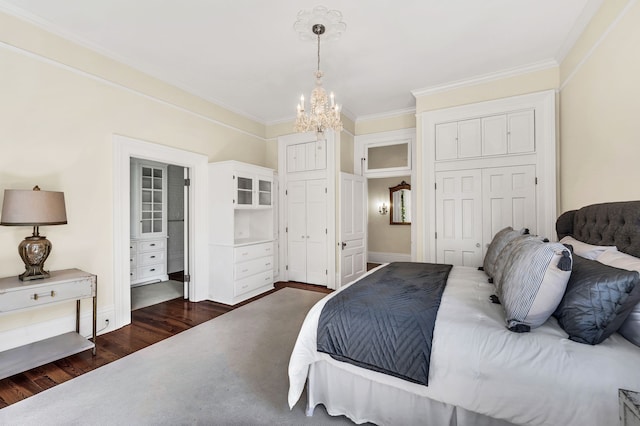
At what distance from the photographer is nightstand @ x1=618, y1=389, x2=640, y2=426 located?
2.55 feet

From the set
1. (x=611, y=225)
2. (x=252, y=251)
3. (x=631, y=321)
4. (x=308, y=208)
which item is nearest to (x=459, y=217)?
(x=611, y=225)

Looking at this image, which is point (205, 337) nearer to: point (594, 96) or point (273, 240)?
point (273, 240)

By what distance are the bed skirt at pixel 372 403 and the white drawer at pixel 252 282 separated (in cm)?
236

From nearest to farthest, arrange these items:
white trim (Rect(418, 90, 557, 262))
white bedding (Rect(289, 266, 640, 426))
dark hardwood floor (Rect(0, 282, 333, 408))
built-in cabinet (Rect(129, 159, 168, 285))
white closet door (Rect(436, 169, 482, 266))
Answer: white bedding (Rect(289, 266, 640, 426)) < dark hardwood floor (Rect(0, 282, 333, 408)) < white trim (Rect(418, 90, 557, 262)) < white closet door (Rect(436, 169, 482, 266)) < built-in cabinet (Rect(129, 159, 168, 285))

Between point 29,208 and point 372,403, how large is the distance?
283 cm

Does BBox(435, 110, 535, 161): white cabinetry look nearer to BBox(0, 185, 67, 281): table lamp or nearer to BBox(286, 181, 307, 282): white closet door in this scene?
BBox(286, 181, 307, 282): white closet door

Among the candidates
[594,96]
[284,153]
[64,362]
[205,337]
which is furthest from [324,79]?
[64,362]

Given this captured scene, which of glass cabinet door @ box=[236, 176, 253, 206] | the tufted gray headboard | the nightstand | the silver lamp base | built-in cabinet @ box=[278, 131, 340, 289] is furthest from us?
built-in cabinet @ box=[278, 131, 340, 289]

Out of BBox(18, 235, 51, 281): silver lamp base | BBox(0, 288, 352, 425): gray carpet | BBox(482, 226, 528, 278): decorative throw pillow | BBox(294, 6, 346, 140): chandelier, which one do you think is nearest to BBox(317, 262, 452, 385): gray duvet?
BBox(0, 288, 352, 425): gray carpet

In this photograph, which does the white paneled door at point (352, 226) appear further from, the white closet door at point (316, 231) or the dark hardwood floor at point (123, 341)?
the dark hardwood floor at point (123, 341)

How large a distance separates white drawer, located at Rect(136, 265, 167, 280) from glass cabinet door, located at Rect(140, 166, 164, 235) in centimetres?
61

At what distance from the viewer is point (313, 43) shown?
2799 millimetres

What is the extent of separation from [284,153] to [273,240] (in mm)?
1579

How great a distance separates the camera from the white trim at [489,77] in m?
3.17
